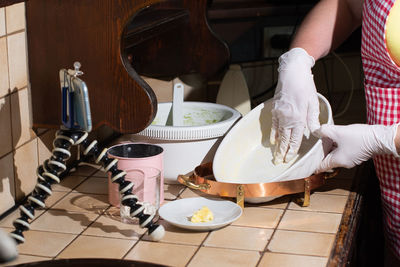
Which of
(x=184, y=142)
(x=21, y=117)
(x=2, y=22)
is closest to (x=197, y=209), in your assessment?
(x=184, y=142)

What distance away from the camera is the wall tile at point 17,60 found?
52.1 inches

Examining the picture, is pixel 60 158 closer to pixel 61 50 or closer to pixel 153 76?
pixel 61 50

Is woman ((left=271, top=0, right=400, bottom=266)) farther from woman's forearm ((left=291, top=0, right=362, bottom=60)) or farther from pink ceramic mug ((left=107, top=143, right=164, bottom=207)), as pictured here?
pink ceramic mug ((left=107, top=143, right=164, bottom=207))

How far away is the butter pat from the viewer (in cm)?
127

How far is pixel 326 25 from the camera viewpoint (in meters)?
1.61

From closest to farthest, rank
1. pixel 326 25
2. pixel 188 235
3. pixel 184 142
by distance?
pixel 188 235 < pixel 184 142 < pixel 326 25

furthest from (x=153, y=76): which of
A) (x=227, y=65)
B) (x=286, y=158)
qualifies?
(x=286, y=158)

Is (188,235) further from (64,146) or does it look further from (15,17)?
(15,17)

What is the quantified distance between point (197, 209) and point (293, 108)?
33 centimetres

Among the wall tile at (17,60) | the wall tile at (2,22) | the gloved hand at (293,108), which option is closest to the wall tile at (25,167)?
the wall tile at (17,60)

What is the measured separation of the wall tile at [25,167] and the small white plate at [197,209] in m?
0.32

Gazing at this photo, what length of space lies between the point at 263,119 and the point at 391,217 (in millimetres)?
382

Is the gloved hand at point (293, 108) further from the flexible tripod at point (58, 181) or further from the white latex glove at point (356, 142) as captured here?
the flexible tripod at point (58, 181)

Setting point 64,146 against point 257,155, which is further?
point 257,155
